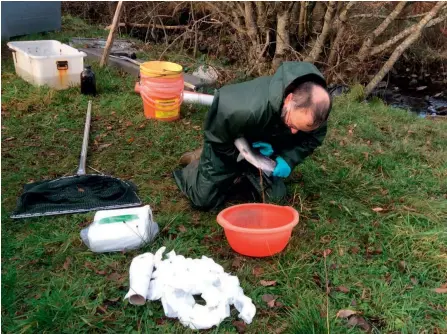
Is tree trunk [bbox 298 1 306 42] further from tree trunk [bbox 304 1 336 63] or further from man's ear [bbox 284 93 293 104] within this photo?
man's ear [bbox 284 93 293 104]

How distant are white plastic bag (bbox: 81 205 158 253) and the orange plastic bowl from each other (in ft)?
1.64

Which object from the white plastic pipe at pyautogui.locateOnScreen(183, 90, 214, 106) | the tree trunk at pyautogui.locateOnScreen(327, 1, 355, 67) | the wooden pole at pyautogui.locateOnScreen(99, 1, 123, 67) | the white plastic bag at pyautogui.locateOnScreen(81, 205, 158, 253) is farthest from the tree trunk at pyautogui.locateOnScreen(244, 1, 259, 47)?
the white plastic bag at pyautogui.locateOnScreen(81, 205, 158, 253)

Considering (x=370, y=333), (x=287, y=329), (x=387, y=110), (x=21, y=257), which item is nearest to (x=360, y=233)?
(x=370, y=333)

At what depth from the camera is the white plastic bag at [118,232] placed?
280 cm

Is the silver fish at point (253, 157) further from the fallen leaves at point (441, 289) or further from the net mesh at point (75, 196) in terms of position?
the fallen leaves at point (441, 289)

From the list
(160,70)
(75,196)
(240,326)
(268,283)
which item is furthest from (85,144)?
(240,326)

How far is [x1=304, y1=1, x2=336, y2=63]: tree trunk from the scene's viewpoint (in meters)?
6.73

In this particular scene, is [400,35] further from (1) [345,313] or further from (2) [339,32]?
(1) [345,313]

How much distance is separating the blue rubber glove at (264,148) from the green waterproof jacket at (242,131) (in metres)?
0.04

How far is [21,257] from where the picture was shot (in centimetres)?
280

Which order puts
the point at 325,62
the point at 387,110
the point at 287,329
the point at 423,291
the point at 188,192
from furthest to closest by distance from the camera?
the point at 325,62, the point at 387,110, the point at 188,192, the point at 423,291, the point at 287,329

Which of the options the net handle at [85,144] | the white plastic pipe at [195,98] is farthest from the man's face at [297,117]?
the white plastic pipe at [195,98]

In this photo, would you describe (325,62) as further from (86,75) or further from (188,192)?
(188,192)

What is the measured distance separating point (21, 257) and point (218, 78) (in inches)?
176
